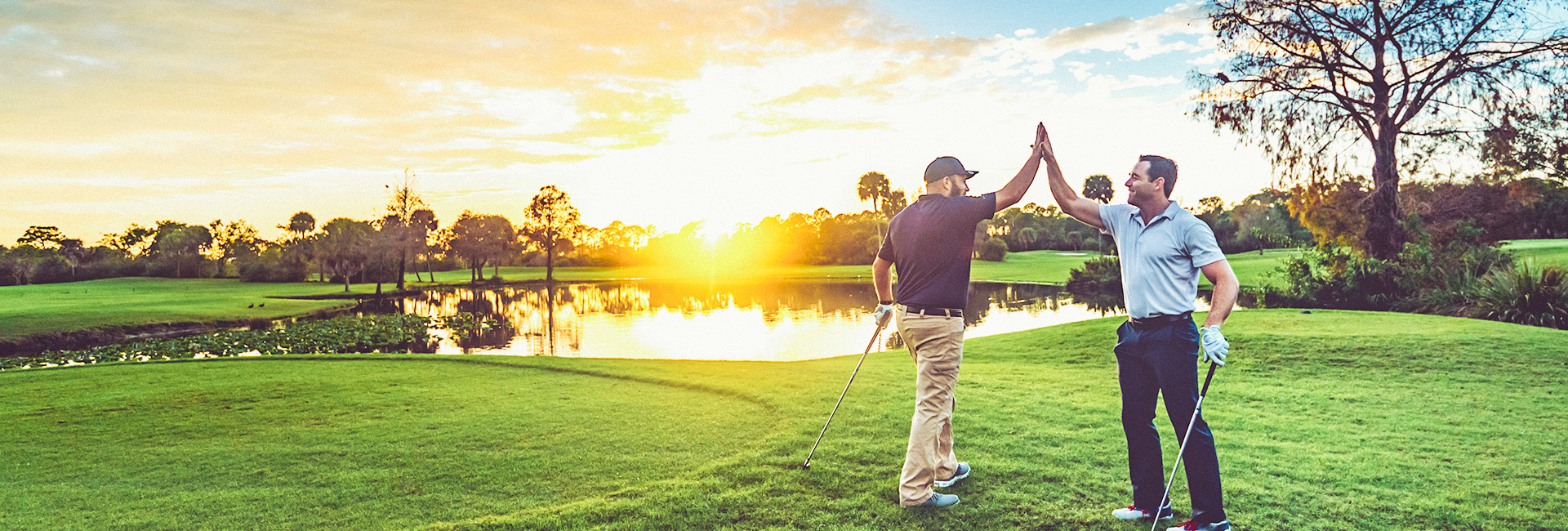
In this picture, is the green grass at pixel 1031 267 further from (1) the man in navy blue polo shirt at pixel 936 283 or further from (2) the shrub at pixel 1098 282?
(1) the man in navy blue polo shirt at pixel 936 283

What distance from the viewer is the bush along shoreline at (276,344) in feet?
59.7

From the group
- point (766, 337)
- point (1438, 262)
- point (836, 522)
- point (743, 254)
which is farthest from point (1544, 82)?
point (743, 254)

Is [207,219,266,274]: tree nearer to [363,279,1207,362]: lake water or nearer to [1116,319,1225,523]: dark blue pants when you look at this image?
[363,279,1207,362]: lake water

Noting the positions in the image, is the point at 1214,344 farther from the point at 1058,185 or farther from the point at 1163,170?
the point at 1058,185

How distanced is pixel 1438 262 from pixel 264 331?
32626mm

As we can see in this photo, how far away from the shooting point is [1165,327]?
12.9 feet

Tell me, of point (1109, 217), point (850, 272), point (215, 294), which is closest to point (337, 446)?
point (1109, 217)

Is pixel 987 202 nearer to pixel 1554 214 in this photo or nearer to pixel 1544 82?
pixel 1544 82

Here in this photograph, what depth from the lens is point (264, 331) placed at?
78.1 ft

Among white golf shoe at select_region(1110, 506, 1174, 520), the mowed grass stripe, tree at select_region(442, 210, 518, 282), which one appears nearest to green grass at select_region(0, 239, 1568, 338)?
tree at select_region(442, 210, 518, 282)

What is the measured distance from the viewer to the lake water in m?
21.2

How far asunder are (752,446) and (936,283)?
2.57 m

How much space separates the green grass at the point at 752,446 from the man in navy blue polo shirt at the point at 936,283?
39 cm

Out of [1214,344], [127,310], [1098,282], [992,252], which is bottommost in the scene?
[127,310]
